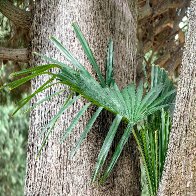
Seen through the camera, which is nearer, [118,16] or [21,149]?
[118,16]

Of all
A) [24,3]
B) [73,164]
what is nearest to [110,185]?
[73,164]

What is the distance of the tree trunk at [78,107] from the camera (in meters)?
2.07

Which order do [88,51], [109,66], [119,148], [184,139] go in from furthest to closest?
[109,66], [88,51], [119,148], [184,139]

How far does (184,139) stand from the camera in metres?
1.61

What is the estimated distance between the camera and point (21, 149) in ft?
14.5

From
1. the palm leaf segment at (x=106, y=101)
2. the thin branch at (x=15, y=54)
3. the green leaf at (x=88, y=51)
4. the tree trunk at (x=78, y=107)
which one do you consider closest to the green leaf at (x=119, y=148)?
the palm leaf segment at (x=106, y=101)

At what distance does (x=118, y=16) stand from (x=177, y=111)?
913mm

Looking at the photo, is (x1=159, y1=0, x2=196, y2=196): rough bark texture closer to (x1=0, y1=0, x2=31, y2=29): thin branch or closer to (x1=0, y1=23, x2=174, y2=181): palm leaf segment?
(x1=0, y1=23, x2=174, y2=181): palm leaf segment

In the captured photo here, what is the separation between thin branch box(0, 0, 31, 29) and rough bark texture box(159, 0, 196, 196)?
1165 mm

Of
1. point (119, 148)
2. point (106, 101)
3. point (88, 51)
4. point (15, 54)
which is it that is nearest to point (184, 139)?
point (119, 148)

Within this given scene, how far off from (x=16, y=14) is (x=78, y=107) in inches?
29.8

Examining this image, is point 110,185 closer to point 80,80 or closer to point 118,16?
point 80,80

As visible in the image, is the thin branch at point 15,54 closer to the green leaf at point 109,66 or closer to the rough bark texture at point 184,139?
the green leaf at point 109,66

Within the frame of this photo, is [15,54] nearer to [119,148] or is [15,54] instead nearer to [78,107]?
[78,107]
